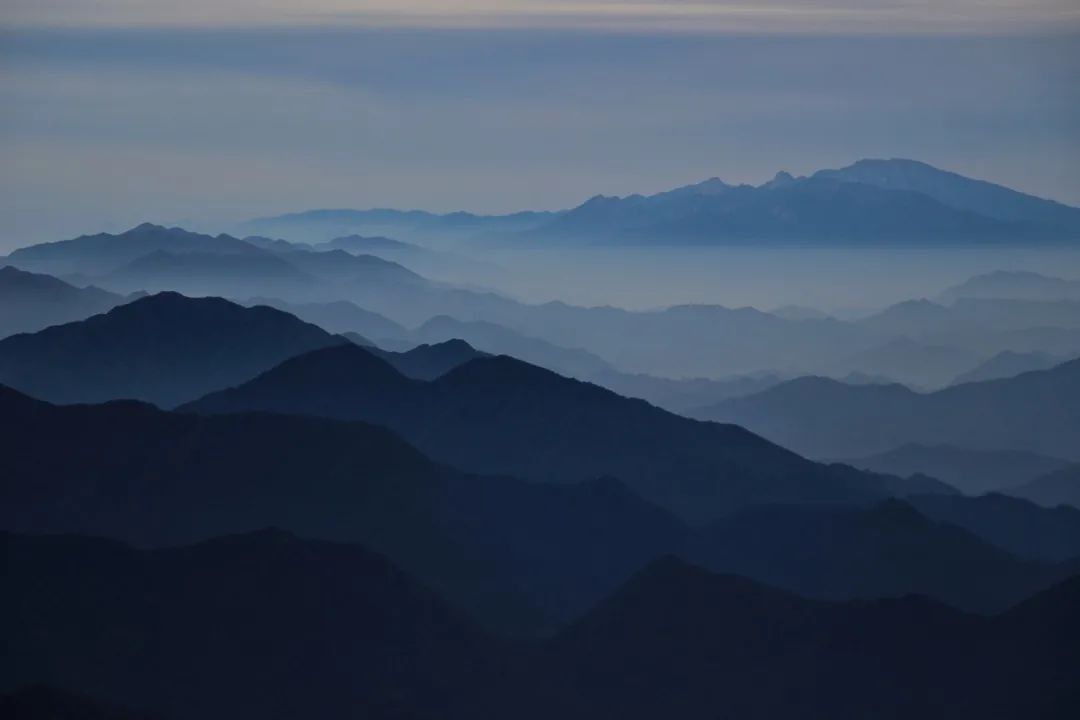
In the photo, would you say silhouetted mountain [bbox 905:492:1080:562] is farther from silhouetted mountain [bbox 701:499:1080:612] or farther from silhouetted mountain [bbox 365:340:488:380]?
silhouetted mountain [bbox 365:340:488:380]

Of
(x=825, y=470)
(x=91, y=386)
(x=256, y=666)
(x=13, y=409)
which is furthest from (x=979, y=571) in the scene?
(x=91, y=386)

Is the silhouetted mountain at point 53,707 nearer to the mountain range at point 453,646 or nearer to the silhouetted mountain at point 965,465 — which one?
the mountain range at point 453,646

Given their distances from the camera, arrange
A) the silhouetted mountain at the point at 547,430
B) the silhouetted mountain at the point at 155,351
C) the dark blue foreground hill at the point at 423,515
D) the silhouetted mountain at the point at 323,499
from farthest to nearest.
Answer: the silhouetted mountain at the point at 155,351 → the silhouetted mountain at the point at 547,430 → the dark blue foreground hill at the point at 423,515 → the silhouetted mountain at the point at 323,499

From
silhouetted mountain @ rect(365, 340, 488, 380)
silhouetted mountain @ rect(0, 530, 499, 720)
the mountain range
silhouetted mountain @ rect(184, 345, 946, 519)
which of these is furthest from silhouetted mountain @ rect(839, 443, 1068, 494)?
silhouetted mountain @ rect(0, 530, 499, 720)

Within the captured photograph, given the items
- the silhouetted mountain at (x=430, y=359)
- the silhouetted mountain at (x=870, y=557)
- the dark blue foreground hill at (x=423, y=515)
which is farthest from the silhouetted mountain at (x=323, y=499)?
the silhouetted mountain at (x=430, y=359)

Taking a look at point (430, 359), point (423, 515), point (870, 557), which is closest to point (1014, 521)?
point (870, 557)

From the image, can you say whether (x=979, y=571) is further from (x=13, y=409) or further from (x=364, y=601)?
(x=13, y=409)
